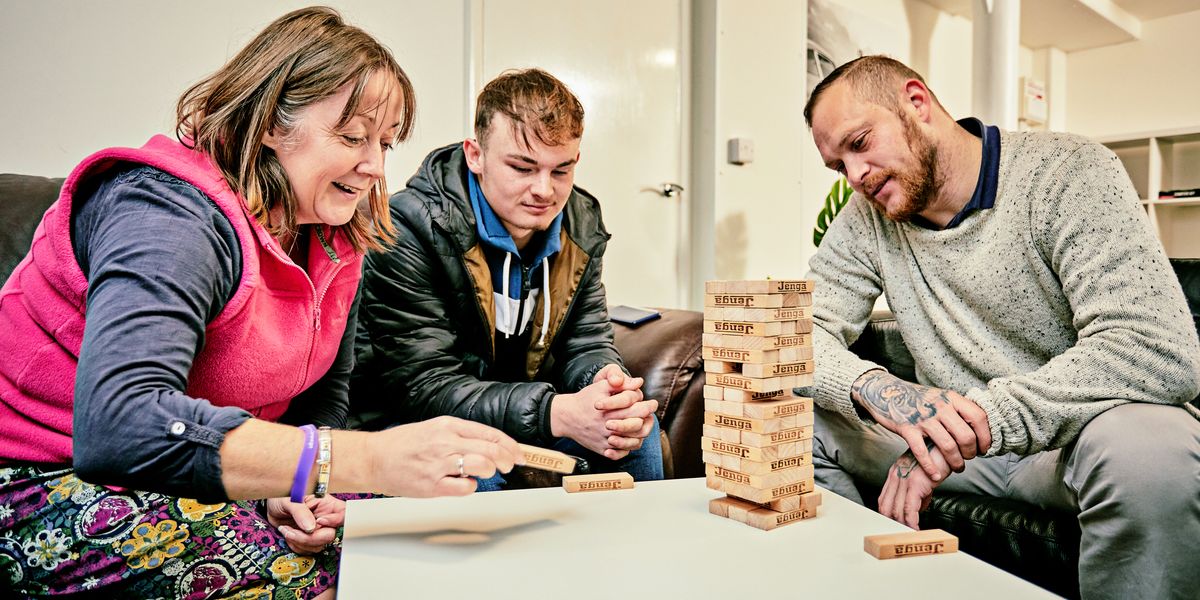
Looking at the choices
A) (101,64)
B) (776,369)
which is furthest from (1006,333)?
(101,64)

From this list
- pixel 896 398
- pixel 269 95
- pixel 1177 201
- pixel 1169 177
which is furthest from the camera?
pixel 1169 177

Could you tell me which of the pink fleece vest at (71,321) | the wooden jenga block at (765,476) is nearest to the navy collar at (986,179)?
the wooden jenga block at (765,476)

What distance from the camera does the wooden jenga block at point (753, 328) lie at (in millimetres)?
1017

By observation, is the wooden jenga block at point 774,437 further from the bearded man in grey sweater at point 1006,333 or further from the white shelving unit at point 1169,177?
the white shelving unit at point 1169,177

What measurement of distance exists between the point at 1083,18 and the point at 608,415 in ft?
15.7

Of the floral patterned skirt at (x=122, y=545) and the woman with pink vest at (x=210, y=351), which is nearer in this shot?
the woman with pink vest at (x=210, y=351)

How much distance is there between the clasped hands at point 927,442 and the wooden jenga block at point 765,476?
34 centimetres

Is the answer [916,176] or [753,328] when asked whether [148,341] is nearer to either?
[753,328]

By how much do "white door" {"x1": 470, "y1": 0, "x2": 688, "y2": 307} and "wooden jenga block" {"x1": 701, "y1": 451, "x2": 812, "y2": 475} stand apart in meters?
2.10

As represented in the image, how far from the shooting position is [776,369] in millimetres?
1031

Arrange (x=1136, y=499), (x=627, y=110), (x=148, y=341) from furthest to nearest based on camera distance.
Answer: (x=627, y=110) → (x=1136, y=499) → (x=148, y=341)

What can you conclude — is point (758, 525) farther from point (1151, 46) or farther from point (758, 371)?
point (1151, 46)

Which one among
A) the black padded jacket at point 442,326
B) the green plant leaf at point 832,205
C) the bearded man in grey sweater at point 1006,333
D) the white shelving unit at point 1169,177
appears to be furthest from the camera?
the white shelving unit at point 1169,177

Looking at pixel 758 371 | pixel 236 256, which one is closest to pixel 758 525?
pixel 758 371
